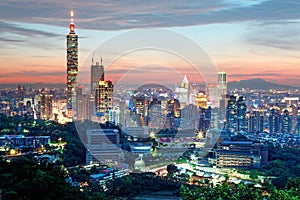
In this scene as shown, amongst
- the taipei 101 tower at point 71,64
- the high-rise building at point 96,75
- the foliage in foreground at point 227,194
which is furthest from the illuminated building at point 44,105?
the foliage in foreground at point 227,194

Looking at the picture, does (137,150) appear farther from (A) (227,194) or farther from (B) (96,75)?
(A) (227,194)

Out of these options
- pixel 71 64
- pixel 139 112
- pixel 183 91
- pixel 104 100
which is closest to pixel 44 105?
pixel 71 64

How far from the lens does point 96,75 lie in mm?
8422

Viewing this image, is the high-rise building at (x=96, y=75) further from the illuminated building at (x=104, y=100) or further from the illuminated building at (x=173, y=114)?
the illuminated building at (x=173, y=114)

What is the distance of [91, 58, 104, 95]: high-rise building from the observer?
7276 millimetres

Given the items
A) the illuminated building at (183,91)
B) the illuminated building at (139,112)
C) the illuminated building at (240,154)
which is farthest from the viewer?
the illuminated building at (240,154)

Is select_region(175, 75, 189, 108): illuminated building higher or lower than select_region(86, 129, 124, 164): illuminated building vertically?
higher

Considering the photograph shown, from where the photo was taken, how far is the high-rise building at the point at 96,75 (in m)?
7.28

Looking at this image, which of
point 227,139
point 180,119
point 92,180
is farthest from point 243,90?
point 92,180

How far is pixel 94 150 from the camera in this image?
7.98 m

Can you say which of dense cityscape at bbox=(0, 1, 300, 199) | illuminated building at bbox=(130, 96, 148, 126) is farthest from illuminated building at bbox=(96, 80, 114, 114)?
illuminated building at bbox=(130, 96, 148, 126)

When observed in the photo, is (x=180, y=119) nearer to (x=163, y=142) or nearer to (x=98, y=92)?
(x=163, y=142)

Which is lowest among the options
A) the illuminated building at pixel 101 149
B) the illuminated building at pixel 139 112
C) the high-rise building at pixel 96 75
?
the illuminated building at pixel 101 149

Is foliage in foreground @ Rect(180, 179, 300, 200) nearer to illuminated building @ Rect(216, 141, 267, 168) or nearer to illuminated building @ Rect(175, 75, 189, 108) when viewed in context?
illuminated building @ Rect(175, 75, 189, 108)
